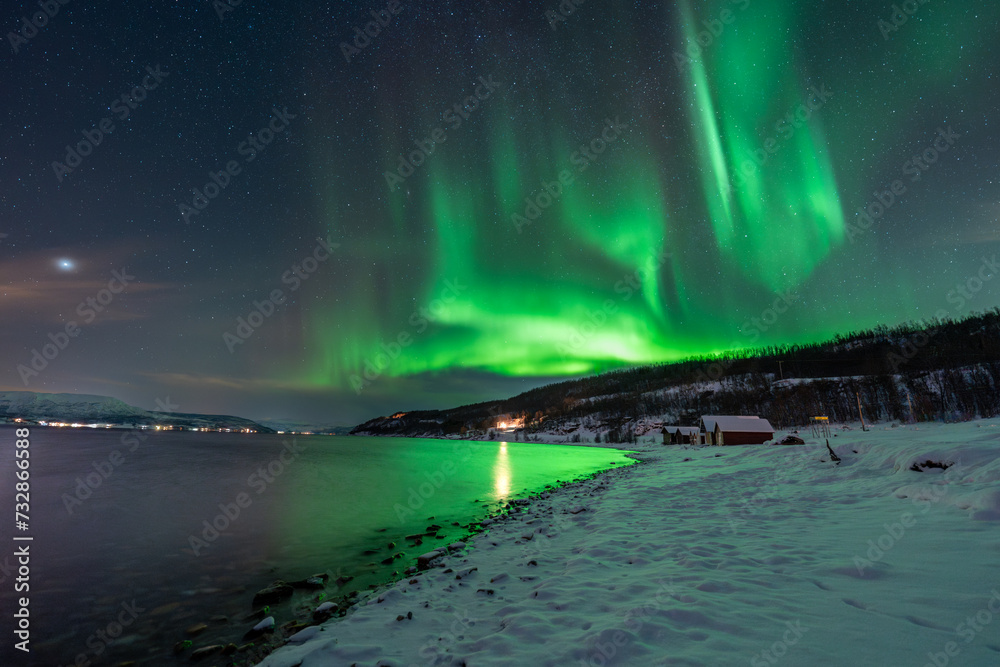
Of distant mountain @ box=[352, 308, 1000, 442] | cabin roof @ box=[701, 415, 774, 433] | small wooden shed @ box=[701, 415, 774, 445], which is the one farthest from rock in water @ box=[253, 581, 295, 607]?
distant mountain @ box=[352, 308, 1000, 442]

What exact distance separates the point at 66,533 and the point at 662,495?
27.1 m

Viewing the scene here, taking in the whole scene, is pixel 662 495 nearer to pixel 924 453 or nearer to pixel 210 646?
pixel 924 453

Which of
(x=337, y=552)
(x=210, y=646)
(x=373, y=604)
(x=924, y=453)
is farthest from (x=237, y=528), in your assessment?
(x=924, y=453)

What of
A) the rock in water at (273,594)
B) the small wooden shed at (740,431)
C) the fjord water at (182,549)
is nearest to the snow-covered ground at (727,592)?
the rock in water at (273,594)

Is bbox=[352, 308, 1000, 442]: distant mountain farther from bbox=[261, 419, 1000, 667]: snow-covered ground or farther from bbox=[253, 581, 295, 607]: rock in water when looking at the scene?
bbox=[253, 581, 295, 607]: rock in water

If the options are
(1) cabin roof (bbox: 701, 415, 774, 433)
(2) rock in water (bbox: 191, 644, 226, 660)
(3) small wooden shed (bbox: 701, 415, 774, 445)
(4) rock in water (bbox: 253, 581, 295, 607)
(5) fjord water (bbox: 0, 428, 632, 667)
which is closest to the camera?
(2) rock in water (bbox: 191, 644, 226, 660)

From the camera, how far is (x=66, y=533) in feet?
57.1

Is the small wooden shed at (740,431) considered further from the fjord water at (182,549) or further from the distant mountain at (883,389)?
the fjord water at (182,549)

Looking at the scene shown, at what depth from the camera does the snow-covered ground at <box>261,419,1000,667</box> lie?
15.7 ft

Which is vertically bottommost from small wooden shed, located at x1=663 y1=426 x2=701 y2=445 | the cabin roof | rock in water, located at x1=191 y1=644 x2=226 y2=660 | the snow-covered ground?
small wooden shed, located at x1=663 y1=426 x2=701 y2=445

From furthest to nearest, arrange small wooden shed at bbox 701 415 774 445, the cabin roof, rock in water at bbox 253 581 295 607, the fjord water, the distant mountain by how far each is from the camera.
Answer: the distant mountain
the cabin roof
small wooden shed at bbox 701 415 774 445
rock in water at bbox 253 581 295 607
the fjord water

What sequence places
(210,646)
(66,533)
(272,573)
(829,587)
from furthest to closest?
(66,533) → (272,573) → (210,646) → (829,587)

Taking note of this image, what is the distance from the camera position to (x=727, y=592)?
258 inches

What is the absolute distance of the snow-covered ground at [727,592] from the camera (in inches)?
189
